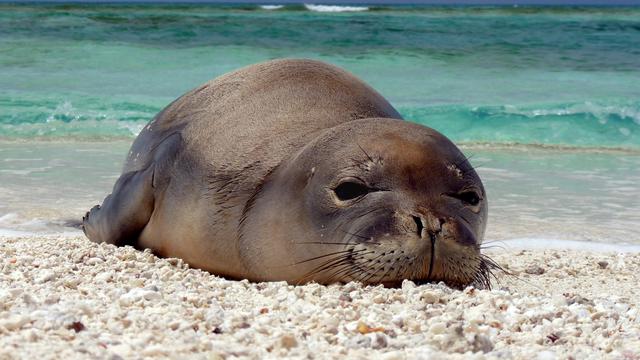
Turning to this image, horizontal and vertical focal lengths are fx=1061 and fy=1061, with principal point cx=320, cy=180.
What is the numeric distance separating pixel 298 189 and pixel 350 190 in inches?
11.0

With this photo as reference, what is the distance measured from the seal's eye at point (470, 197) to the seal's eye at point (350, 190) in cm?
39

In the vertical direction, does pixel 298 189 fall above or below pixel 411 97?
above

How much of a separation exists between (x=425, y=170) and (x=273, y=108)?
1.29 m

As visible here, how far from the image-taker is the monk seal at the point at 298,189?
398 centimetres

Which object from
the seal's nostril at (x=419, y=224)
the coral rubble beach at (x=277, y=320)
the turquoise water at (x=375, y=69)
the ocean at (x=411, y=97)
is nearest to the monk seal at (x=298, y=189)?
the seal's nostril at (x=419, y=224)

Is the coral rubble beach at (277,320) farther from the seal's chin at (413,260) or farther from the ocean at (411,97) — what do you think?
the ocean at (411,97)

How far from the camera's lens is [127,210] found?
5.33 metres

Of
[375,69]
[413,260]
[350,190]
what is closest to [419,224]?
[413,260]

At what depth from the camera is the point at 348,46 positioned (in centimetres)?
2731

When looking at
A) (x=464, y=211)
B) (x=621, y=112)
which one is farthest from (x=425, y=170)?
(x=621, y=112)

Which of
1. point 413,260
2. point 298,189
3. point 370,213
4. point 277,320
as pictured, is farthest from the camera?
point 298,189

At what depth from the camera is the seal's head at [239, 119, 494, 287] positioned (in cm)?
391

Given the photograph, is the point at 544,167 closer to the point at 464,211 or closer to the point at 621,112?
the point at 621,112

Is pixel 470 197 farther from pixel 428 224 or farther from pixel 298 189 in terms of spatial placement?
pixel 298 189
